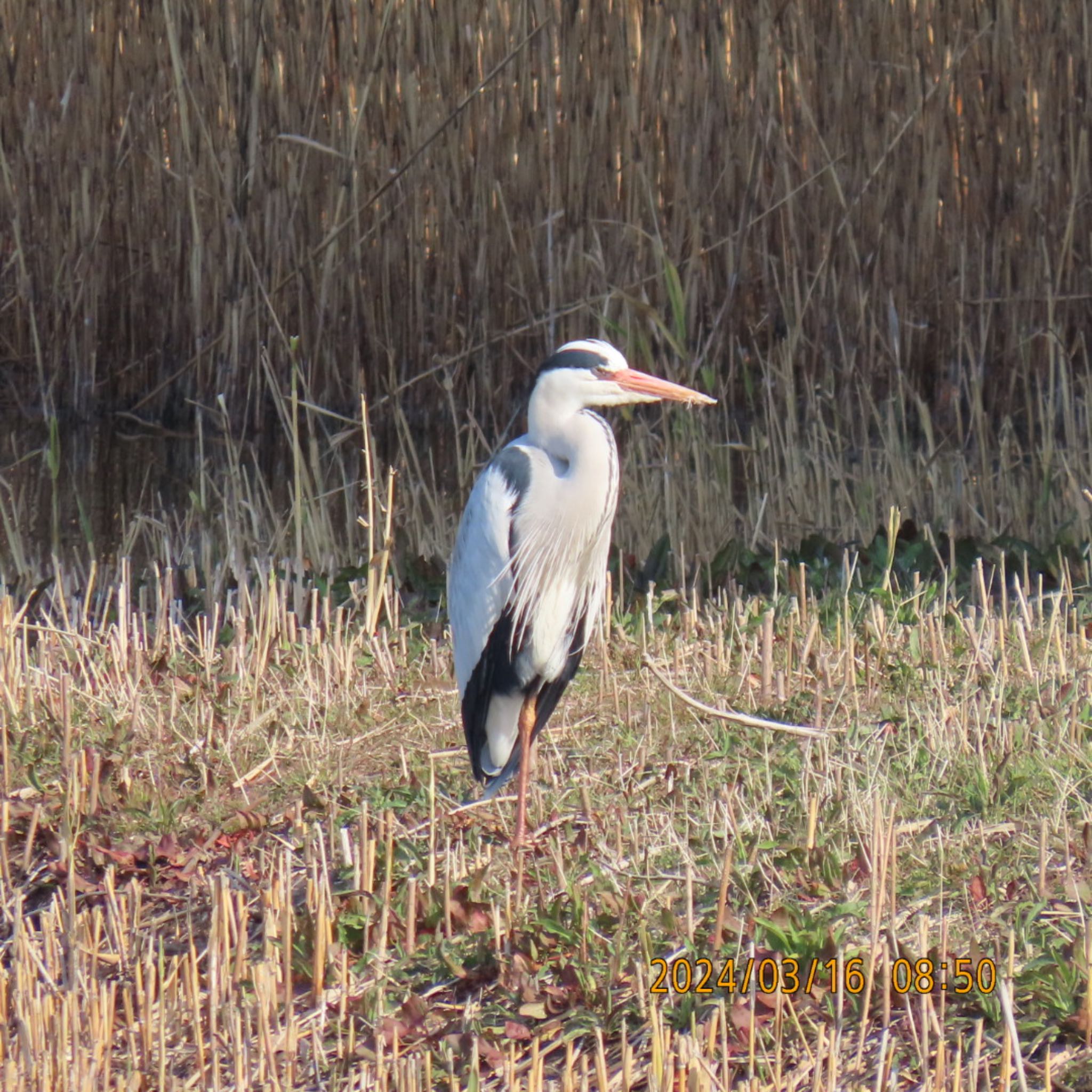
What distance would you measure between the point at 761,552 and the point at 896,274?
2225 mm

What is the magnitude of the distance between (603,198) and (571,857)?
451 centimetres

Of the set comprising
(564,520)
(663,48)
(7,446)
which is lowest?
(7,446)

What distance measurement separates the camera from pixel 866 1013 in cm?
252

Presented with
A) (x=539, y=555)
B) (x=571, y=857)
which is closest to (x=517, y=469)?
(x=539, y=555)

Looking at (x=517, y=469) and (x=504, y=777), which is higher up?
(x=517, y=469)

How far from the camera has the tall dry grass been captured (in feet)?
23.1

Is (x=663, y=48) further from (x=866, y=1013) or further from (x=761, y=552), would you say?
(x=866, y=1013)

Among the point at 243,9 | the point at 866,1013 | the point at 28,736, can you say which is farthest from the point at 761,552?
the point at 243,9

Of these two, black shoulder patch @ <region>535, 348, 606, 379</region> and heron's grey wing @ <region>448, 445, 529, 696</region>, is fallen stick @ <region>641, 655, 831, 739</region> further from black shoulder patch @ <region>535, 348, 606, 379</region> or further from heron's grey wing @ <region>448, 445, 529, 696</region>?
black shoulder patch @ <region>535, 348, 606, 379</region>

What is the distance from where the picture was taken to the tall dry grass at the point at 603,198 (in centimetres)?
703
